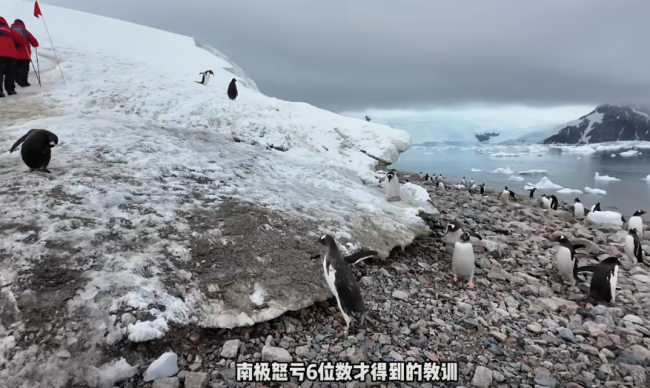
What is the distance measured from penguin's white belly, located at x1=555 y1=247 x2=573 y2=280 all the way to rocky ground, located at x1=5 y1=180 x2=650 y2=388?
0.20 metres

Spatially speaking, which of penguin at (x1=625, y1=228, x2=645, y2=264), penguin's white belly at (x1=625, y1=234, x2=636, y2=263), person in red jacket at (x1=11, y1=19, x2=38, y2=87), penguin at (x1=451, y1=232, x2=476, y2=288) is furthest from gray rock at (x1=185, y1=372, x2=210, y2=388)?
person in red jacket at (x1=11, y1=19, x2=38, y2=87)

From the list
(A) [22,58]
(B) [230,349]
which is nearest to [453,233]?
(B) [230,349]

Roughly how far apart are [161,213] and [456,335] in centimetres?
343

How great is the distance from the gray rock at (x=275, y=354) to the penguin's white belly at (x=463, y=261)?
2830 mm

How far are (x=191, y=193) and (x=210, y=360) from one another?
2.49 metres

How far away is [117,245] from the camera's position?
3.49m

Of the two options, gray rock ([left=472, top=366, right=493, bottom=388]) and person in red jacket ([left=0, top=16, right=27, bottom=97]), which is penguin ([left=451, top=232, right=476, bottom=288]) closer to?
gray rock ([left=472, top=366, right=493, bottom=388])

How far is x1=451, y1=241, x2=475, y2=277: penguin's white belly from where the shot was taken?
4789mm

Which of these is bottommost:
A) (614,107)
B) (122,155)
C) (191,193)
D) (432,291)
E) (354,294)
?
(432,291)

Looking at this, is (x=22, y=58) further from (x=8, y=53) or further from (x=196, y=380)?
(x=196, y=380)

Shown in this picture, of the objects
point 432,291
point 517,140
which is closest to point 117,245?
point 432,291

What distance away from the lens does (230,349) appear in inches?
115

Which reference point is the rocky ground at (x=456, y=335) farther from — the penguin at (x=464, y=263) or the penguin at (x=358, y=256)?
the penguin at (x=358, y=256)

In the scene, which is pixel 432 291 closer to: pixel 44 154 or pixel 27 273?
pixel 27 273
